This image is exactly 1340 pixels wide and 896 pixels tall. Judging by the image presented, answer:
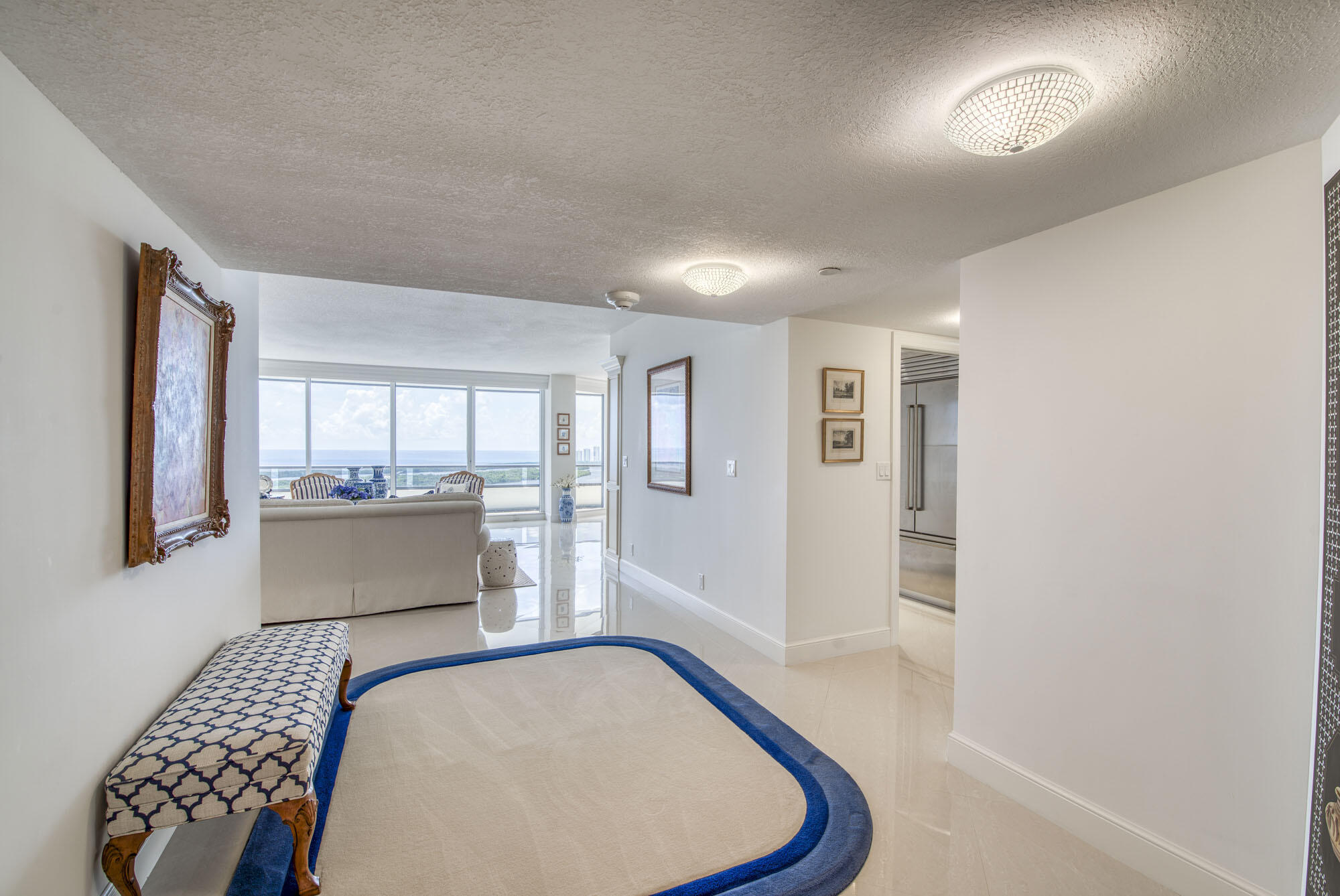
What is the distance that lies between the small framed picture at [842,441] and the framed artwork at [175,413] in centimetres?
321

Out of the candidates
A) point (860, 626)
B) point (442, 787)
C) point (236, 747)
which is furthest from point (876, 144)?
point (860, 626)

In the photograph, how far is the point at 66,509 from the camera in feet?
4.91

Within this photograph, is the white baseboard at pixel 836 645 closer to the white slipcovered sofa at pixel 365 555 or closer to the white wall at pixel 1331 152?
the white slipcovered sofa at pixel 365 555

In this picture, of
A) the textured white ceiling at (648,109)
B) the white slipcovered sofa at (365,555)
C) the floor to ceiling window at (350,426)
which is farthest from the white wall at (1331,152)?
the floor to ceiling window at (350,426)

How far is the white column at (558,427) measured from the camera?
34.8 ft

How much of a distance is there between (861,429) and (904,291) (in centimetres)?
113

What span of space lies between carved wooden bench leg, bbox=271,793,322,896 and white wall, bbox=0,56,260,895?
445 millimetres

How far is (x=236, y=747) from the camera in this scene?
5.71 feet

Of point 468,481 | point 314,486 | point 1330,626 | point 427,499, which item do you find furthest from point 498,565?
point 1330,626

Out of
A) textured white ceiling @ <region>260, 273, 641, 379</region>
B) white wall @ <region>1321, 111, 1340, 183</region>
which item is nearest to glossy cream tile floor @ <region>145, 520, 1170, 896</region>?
white wall @ <region>1321, 111, 1340, 183</region>

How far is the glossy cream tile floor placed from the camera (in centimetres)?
192

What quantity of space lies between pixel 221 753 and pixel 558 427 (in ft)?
29.6

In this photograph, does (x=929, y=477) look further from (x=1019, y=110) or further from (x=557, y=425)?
(x=557, y=425)

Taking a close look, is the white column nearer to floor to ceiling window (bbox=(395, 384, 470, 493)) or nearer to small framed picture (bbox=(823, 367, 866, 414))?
floor to ceiling window (bbox=(395, 384, 470, 493))
